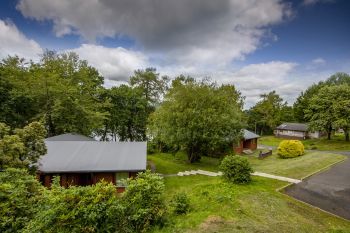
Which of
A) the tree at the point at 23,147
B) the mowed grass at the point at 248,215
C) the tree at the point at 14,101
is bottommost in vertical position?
the mowed grass at the point at 248,215

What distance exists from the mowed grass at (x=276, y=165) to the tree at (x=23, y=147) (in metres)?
13.7

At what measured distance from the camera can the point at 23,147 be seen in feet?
48.2

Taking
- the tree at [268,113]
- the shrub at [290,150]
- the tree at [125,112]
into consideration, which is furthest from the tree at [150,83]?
the tree at [268,113]

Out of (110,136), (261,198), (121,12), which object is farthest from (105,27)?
(110,136)

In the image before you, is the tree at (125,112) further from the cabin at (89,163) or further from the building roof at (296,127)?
the building roof at (296,127)

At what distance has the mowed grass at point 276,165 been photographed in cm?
2277

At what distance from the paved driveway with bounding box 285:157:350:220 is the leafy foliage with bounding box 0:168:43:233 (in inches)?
615

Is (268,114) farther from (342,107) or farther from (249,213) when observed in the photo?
(249,213)

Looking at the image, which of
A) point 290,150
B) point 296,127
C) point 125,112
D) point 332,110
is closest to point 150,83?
point 125,112

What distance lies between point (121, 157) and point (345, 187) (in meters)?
18.0

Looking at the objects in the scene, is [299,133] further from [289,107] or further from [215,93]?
[215,93]

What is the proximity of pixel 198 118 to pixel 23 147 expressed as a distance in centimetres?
1770

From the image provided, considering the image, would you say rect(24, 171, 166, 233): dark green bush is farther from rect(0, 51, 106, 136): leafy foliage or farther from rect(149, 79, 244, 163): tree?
rect(0, 51, 106, 136): leafy foliage

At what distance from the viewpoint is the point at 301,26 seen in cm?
1694
